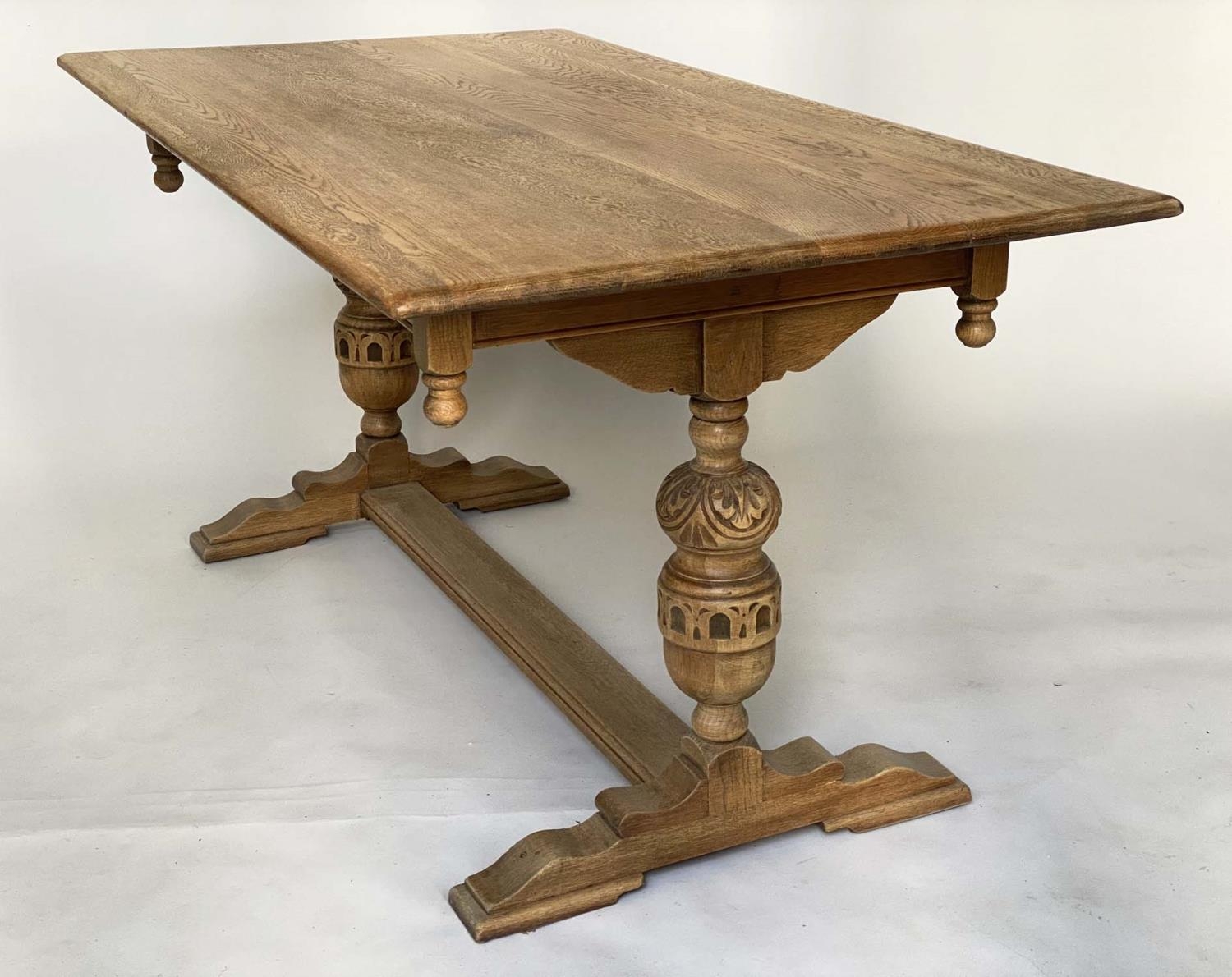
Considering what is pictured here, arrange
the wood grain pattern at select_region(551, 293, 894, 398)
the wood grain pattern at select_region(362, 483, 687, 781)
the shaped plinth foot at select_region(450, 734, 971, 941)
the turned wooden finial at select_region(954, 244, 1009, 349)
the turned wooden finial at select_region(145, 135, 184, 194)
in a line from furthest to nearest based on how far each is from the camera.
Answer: the turned wooden finial at select_region(145, 135, 184, 194) → the wood grain pattern at select_region(362, 483, 687, 781) → the shaped plinth foot at select_region(450, 734, 971, 941) → the turned wooden finial at select_region(954, 244, 1009, 349) → the wood grain pattern at select_region(551, 293, 894, 398)

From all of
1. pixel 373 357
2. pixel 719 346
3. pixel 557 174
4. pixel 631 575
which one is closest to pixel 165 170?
pixel 373 357

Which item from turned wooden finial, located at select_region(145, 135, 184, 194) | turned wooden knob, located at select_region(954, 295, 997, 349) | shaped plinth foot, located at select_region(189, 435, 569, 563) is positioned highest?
turned wooden knob, located at select_region(954, 295, 997, 349)

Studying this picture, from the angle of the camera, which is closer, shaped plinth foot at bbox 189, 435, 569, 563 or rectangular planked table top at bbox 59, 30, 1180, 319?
rectangular planked table top at bbox 59, 30, 1180, 319

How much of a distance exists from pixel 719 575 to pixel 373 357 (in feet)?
4.73

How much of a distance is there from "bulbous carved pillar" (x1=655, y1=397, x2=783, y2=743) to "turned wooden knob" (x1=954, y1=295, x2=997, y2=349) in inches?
12.9

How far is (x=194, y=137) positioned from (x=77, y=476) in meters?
1.62

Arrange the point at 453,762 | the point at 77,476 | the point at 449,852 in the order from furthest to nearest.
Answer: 1. the point at 77,476
2. the point at 453,762
3. the point at 449,852

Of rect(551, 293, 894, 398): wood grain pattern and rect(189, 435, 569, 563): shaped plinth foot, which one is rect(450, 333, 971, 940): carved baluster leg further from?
rect(189, 435, 569, 563): shaped plinth foot

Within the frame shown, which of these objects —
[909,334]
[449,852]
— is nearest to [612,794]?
[449,852]

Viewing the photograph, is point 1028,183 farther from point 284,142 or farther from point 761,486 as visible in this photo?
point 284,142

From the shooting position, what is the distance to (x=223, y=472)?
4.18 meters

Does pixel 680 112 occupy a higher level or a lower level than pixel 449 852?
higher

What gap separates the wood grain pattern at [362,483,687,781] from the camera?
9.07 feet

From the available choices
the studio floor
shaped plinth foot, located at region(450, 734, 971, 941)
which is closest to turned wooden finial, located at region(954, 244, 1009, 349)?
shaped plinth foot, located at region(450, 734, 971, 941)
